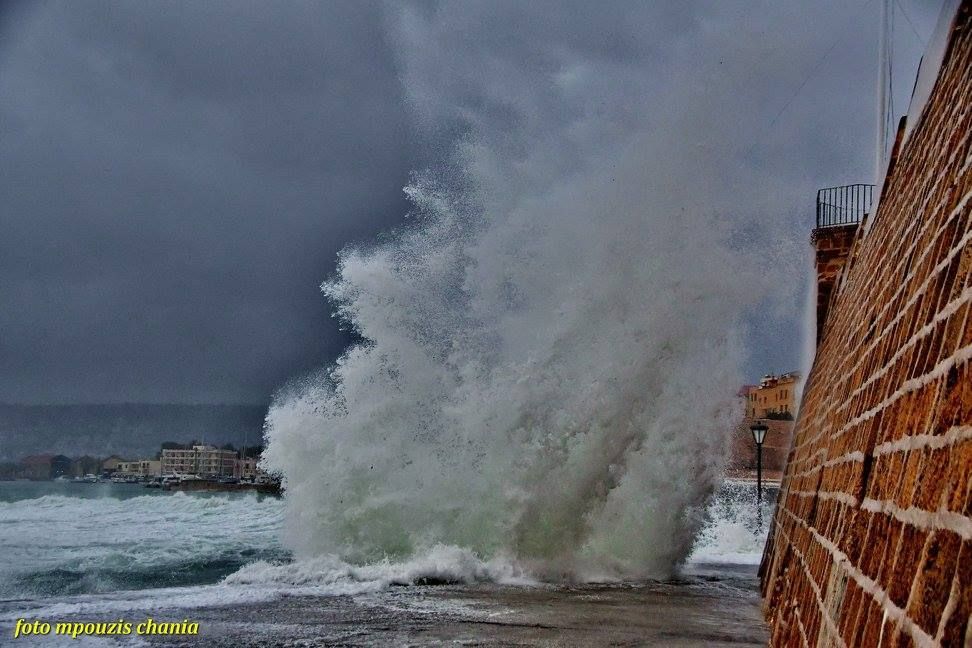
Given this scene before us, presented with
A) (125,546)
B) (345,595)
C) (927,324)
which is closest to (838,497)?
(927,324)

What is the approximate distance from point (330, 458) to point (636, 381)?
205 inches

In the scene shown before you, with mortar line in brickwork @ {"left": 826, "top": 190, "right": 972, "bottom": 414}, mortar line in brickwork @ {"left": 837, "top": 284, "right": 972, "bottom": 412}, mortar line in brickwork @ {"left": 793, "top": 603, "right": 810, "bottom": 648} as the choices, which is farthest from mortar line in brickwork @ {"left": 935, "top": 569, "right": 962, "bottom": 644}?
mortar line in brickwork @ {"left": 793, "top": 603, "right": 810, "bottom": 648}

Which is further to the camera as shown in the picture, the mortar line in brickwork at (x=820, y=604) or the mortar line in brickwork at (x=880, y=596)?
the mortar line in brickwork at (x=820, y=604)

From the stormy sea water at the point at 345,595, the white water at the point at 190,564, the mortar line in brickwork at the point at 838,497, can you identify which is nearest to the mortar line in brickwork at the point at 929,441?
the mortar line in brickwork at the point at 838,497

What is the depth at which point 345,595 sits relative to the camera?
9.29m

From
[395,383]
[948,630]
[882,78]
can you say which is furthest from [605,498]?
[948,630]

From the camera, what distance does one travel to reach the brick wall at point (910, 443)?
148 centimetres

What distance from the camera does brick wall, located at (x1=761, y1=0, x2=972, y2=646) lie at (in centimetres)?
148

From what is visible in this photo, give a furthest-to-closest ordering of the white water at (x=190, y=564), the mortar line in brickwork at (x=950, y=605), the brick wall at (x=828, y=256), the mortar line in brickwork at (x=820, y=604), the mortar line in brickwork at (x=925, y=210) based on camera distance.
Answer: the brick wall at (x=828, y=256) < the white water at (x=190, y=564) < the mortar line in brickwork at (x=925, y=210) < the mortar line in brickwork at (x=820, y=604) < the mortar line in brickwork at (x=950, y=605)

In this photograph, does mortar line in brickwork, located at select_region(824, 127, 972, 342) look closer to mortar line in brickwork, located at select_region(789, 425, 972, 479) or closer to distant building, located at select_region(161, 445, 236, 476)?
mortar line in brickwork, located at select_region(789, 425, 972, 479)

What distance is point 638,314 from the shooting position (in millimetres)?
14406

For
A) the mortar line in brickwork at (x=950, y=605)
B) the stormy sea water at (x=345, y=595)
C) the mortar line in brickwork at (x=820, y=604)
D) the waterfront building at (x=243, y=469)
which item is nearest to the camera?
the mortar line in brickwork at (x=950, y=605)

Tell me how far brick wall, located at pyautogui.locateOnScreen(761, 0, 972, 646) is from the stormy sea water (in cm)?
331

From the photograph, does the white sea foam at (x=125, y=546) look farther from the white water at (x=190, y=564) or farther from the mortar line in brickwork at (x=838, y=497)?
the mortar line in brickwork at (x=838, y=497)
